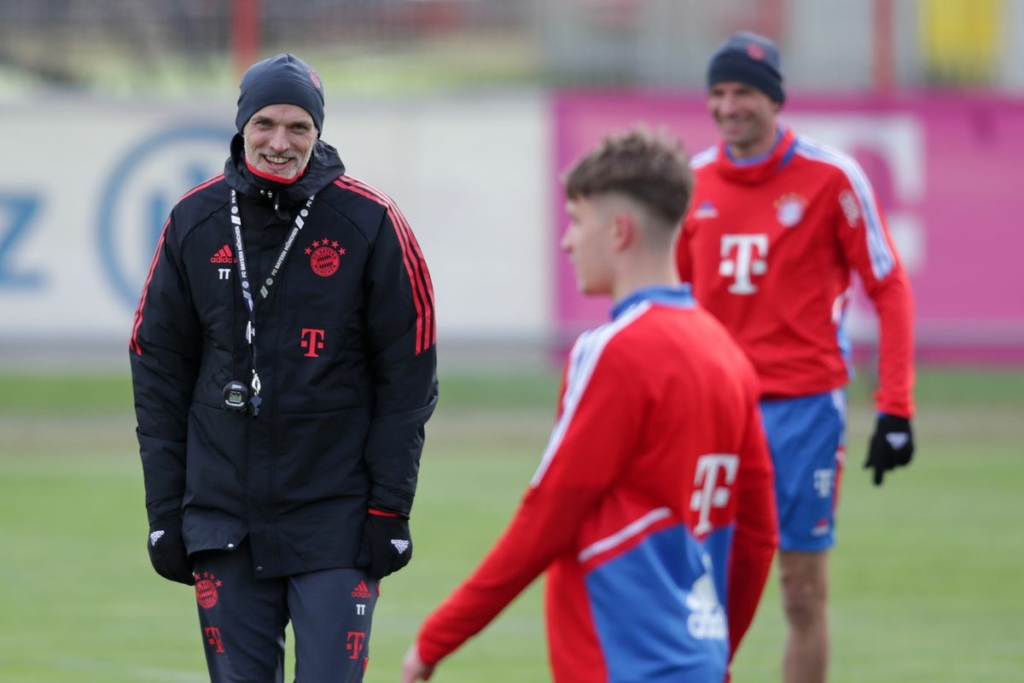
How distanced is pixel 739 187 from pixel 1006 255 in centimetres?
1118

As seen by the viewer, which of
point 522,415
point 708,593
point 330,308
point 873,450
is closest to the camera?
point 708,593

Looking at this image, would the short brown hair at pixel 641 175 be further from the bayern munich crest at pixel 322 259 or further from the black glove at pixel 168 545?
the black glove at pixel 168 545

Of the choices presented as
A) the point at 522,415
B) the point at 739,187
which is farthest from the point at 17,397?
the point at 739,187

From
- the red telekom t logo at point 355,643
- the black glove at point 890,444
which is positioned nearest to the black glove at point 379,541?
the red telekom t logo at point 355,643

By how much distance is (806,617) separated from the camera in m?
6.53

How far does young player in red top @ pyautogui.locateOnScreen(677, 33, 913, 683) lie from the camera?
21.4ft

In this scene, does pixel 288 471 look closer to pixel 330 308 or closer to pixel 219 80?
pixel 330 308

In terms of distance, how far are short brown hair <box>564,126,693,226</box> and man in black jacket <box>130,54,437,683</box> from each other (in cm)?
117

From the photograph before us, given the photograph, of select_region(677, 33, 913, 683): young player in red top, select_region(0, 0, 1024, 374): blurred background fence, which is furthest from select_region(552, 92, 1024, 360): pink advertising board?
select_region(677, 33, 913, 683): young player in red top

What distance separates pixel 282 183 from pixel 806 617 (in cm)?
278

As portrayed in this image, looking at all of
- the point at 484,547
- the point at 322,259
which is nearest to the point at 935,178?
the point at 484,547

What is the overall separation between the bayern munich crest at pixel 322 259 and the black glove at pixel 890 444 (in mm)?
2352

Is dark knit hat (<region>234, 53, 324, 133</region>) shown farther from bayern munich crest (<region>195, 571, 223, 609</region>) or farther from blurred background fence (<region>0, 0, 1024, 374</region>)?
blurred background fence (<region>0, 0, 1024, 374</region>)

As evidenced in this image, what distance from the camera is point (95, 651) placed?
8.08 meters
